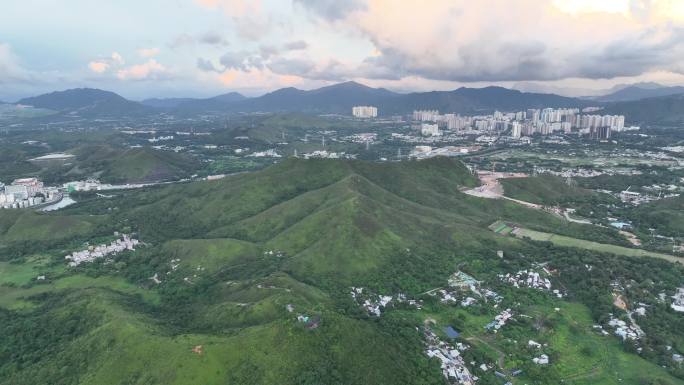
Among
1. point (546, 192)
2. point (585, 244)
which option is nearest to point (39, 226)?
point (585, 244)

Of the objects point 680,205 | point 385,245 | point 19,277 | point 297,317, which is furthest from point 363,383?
point 680,205

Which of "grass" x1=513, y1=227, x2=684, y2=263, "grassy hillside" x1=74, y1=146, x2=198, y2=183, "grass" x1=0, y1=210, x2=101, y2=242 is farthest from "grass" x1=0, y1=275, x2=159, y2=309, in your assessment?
"grassy hillside" x1=74, y1=146, x2=198, y2=183

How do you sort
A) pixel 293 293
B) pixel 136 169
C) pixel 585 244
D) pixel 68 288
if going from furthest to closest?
pixel 136 169, pixel 585 244, pixel 68 288, pixel 293 293

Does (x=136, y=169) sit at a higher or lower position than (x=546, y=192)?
higher

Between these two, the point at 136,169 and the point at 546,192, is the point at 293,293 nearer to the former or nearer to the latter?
the point at 546,192

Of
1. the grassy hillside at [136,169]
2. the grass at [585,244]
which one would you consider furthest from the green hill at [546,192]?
the grassy hillside at [136,169]

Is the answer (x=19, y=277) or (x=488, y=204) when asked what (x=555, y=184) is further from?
(x=19, y=277)

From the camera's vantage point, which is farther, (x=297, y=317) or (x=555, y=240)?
(x=555, y=240)

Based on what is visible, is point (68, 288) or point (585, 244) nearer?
point (68, 288)

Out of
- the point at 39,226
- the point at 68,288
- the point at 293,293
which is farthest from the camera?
the point at 39,226

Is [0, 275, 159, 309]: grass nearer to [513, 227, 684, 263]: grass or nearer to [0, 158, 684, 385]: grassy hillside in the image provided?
[0, 158, 684, 385]: grassy hillside

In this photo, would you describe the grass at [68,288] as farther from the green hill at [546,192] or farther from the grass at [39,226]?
the green hill at [546,192]
